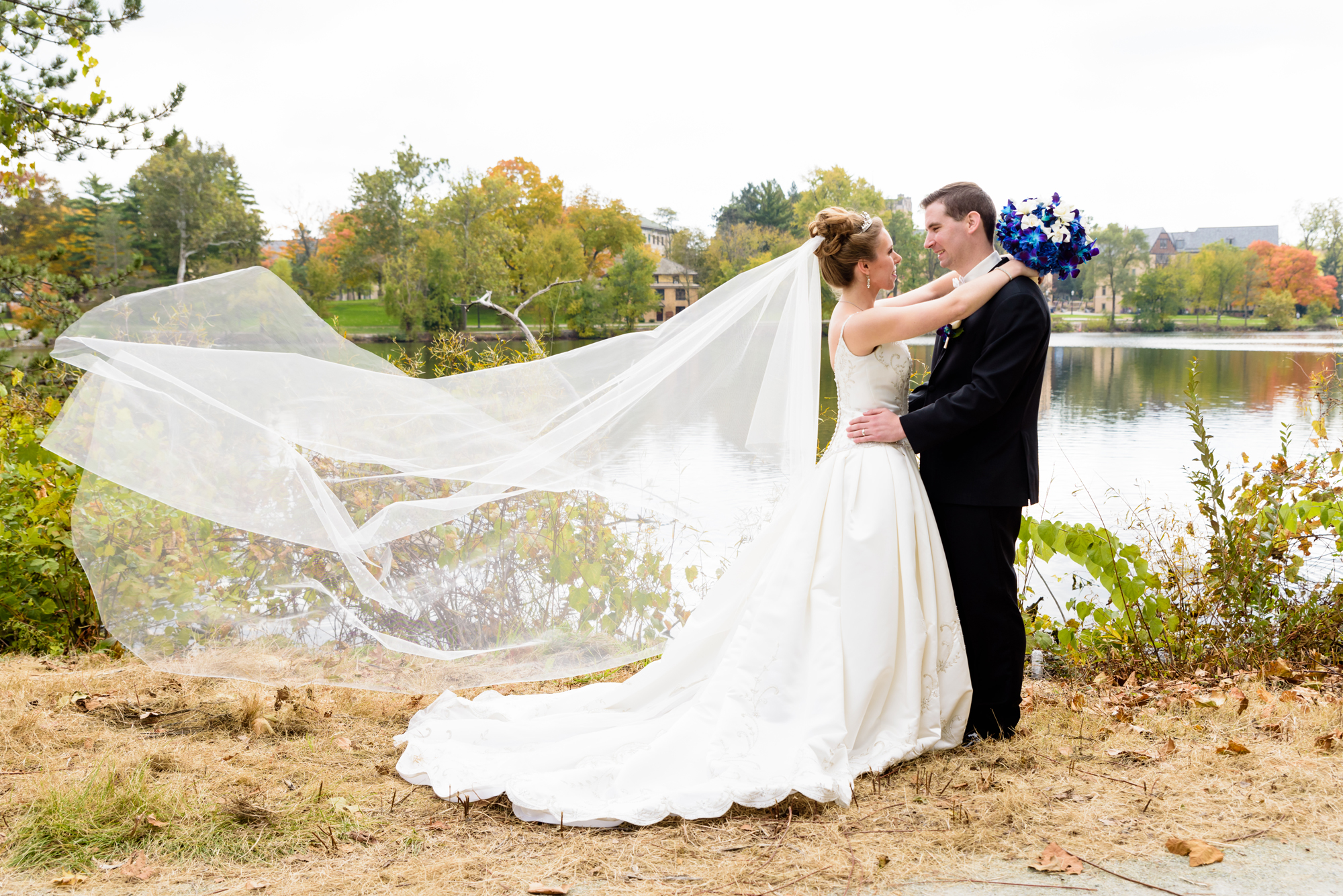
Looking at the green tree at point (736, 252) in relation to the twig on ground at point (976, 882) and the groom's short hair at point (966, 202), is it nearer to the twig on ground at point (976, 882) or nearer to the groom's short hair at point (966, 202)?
the groom's short hair at point (966, 202)

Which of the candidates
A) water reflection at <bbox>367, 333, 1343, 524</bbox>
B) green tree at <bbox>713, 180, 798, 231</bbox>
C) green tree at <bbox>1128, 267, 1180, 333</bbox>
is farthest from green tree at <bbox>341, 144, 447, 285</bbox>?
green tree at <bbox>1128, 267, 1180, 333</bbox>

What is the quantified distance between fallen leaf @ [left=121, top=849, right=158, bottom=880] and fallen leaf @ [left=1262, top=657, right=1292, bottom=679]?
4699 mm

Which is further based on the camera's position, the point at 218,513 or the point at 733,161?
the point at 733,161

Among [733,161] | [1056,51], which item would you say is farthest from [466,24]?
[1056,51]

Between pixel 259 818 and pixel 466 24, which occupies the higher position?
pixel 466 24

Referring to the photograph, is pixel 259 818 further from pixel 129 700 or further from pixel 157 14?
pixel 157 14

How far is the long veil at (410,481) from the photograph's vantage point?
3475 millimetres

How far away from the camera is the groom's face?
11.4 ft

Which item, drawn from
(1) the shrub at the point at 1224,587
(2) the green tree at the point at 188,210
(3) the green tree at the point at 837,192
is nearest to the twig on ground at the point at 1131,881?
(1) the shrub at the point at 1224,587

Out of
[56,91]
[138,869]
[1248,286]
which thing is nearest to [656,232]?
[1248,286]

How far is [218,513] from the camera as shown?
3477mm

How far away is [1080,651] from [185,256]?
51.1 metres

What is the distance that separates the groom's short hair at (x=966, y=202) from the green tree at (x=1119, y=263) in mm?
56801

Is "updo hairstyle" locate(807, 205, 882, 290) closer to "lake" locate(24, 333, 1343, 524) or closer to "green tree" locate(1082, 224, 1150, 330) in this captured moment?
"lake" locate(24, 333, 1343, 524)
